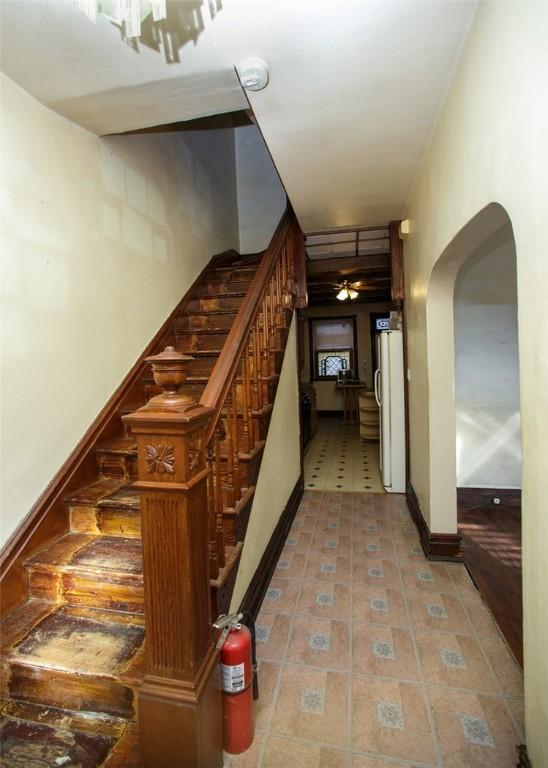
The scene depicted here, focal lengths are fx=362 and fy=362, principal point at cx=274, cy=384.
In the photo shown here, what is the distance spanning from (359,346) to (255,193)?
15.7ft

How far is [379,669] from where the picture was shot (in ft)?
5.48

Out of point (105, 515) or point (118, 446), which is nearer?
point (105, 515)

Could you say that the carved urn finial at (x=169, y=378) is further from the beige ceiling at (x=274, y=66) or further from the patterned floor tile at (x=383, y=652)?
the patterned floor tile at (x=383, y=652)

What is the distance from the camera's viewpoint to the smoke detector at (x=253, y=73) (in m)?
1.55

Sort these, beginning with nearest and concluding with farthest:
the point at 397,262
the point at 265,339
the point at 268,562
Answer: the point at 268,562 < the point at 265,339 < the point at 397,262

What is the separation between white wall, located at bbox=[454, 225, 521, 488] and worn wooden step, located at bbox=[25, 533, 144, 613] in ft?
13.6

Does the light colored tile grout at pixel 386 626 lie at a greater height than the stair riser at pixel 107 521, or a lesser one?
lesser

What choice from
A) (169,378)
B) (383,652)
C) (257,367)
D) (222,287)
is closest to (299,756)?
(383,652)

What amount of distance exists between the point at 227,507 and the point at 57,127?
Result: 219cm

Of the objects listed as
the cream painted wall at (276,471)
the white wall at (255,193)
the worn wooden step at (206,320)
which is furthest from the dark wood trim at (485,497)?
the white wall at (255,193)

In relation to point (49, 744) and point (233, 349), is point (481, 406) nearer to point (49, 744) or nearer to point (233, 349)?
point (233, 349)

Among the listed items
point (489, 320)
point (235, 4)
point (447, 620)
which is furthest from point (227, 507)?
point (489, 320)

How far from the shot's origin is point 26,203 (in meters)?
1.75

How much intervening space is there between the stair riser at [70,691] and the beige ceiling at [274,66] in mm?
2414
